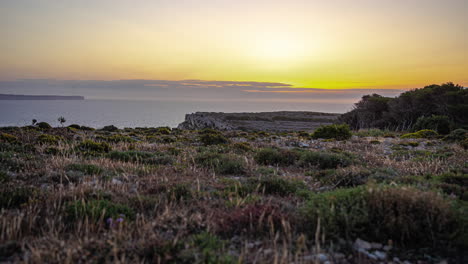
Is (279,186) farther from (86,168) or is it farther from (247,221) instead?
(86,168)

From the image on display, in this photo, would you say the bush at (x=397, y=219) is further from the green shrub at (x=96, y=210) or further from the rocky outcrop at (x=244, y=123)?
the rocky outcrop at (x=244, y=123)

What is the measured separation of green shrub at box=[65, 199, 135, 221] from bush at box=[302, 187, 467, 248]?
97.8 inches

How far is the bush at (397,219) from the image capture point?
350 cm

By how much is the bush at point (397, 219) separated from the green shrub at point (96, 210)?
2.48m

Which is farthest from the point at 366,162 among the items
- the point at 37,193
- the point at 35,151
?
the point at 35,151

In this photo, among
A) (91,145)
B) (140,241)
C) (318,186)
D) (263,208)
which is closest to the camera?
(140,241)

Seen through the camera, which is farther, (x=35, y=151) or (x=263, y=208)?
(x=35, y=151)

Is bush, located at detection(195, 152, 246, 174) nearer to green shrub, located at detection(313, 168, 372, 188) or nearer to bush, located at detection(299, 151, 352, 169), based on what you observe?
green shrub, located at detection(313, 168, 372, 188)

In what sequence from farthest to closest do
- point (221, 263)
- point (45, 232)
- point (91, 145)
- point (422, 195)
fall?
1. point (91, 145)
2. point (422, 195)
3. point (45, 232)
4. point (221, 263)

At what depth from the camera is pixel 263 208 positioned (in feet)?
13.2

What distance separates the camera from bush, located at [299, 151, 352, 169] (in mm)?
8422

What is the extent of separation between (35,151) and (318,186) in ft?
27.1

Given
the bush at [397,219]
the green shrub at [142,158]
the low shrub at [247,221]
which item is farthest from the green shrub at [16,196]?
the bush at [397,219]

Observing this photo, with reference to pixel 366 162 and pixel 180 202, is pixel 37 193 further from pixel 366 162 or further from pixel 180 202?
pixel 366 162
